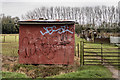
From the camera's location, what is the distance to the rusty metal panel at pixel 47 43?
8.57 m

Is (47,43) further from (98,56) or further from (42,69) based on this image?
(98,56)

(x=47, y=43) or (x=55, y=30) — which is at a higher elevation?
(x=55, y=30)

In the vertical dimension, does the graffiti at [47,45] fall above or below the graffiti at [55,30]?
below

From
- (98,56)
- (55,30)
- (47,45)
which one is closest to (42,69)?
(47,45)

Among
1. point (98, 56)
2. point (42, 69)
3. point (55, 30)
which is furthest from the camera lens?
point (98, 56)

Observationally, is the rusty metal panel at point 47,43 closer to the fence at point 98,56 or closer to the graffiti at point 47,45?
the graffiti at point 47,45

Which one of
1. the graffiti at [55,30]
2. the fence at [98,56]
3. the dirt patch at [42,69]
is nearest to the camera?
the dirt patch at [42,69]

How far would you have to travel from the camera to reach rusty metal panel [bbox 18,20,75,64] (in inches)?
337

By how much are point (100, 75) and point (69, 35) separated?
3.17 meters

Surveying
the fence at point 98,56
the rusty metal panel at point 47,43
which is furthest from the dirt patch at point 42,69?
the fence at point 98,56

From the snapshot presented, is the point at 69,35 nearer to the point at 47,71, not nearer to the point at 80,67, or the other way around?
the point at 80,67

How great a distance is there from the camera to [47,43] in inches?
340

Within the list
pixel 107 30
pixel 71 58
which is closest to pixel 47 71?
pixel 71 58

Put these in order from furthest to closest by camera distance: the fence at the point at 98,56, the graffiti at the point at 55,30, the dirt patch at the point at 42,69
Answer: the graffiti at the point at 55,30
the fence at the point at 98,56
the dirt patch at the point at 42,69
